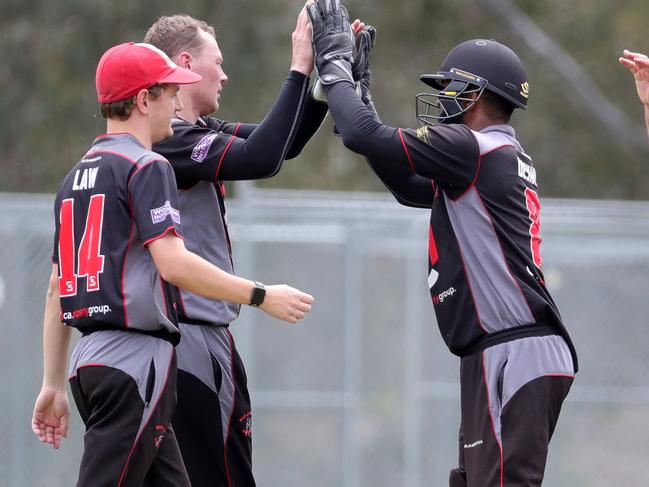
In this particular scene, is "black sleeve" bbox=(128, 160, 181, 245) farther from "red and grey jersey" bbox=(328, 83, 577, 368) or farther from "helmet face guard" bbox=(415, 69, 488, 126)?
"helmet face guard" bbox=(415, 69, 488, 126)

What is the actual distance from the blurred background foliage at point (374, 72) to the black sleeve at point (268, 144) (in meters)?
13.1

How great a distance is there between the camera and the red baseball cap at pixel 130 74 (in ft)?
14.6

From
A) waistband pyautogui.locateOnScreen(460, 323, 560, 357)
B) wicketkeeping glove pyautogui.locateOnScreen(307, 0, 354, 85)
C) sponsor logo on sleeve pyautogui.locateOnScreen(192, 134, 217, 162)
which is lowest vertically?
waistband pyautogui.locateOnScreen(460, 323, 560, 357)

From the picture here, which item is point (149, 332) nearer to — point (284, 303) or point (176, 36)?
point (284, 303)

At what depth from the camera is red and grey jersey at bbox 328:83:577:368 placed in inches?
183

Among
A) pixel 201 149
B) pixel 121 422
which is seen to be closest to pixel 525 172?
pixel 201 149

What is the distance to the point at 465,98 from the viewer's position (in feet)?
16.1

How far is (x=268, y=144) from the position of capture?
4.89 m

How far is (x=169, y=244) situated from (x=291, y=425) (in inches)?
179

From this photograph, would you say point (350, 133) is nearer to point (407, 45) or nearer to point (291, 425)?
point (291, 425)

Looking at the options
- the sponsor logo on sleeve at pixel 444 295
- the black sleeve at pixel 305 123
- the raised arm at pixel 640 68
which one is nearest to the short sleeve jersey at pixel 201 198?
the black sleeve at pixel 305 123

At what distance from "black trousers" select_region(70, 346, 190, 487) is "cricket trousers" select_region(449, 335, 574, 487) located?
3.96 ft

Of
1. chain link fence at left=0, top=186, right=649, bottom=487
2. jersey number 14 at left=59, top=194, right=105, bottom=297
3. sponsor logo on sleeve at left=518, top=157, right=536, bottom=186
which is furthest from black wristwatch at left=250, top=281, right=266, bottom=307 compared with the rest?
chain link fence at left=0, top=186, right=649, bottom=487

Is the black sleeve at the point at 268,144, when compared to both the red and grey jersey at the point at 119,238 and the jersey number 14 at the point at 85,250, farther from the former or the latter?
the jersey number 14 at the point at 85,250
